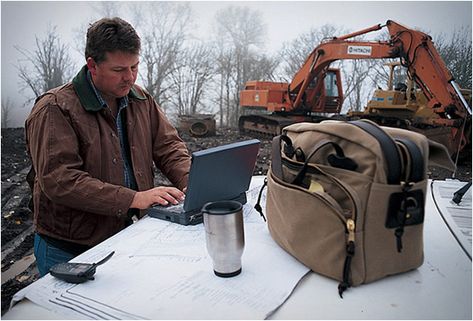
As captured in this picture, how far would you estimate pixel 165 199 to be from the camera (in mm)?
1539

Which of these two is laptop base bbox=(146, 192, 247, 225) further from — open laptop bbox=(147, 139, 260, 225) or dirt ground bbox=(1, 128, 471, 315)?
dirt ground bbox=(1, 128, 471, 315)

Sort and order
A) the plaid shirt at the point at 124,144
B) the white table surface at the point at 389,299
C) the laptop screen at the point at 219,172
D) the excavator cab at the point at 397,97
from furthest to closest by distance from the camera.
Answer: the excavator cab at the point at 397,97 < the plaid shirt at the point at 124,144 < the laptop screen at the point at 219,172 < the white table surface at the point at 389,299

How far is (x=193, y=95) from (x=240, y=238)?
48.6 ft

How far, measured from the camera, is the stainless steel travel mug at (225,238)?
1.01m

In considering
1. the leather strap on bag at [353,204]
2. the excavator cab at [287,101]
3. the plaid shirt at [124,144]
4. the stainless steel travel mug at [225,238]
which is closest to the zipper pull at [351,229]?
the leather strap on bag at [353,204]

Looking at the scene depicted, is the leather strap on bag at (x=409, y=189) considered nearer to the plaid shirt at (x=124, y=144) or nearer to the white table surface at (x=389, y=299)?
the white table surface at (x=389, y=299)

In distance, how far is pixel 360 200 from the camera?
3.07 feet

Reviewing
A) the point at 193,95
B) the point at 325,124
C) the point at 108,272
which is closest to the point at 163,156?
the point at 108,272

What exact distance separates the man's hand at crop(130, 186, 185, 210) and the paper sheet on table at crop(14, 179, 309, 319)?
198 mm

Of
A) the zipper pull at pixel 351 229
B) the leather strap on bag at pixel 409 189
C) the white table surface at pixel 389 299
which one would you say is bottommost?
the white table surface at pixel 389 299

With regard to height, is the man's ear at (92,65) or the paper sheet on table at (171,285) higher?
the man's ear at (92,65)

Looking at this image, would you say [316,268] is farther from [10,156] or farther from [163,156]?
[10,156]

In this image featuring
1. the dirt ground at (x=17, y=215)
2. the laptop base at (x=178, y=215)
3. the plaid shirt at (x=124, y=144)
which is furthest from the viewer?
the dirt ground at (x=17, y=215)

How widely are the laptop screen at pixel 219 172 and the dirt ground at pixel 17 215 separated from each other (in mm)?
631
